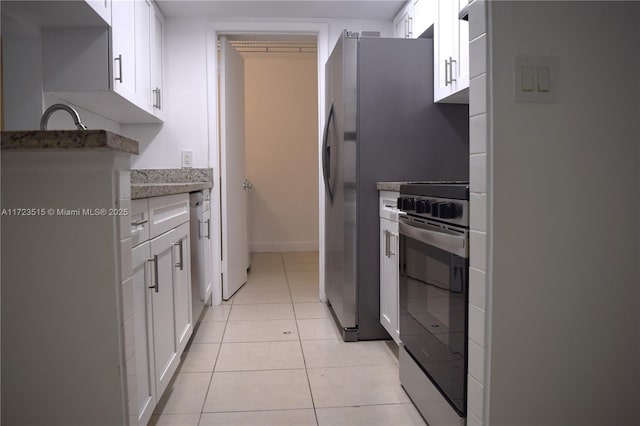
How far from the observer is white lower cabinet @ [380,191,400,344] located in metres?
2.16

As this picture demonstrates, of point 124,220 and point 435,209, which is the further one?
point 435,209

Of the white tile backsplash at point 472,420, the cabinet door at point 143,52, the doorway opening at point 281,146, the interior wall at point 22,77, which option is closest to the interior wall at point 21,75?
the interior wall at point 22,77

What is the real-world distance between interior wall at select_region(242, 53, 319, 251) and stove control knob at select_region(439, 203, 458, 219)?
14.5ft

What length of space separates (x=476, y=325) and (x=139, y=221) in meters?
1.02

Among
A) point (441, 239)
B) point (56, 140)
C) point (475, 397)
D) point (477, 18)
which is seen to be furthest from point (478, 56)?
point (56, 140)

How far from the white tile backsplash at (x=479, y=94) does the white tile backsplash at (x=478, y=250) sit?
1.02ft

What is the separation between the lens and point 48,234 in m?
1.05

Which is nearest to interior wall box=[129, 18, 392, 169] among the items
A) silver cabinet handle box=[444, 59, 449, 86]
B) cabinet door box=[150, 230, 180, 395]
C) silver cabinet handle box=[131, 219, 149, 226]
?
silver cabinet handle box=[444, 59, 449, 86]

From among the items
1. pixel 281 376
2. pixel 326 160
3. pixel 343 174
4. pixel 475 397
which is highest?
pixel 326 160

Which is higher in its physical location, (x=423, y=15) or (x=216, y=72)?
(x=423, y=15)

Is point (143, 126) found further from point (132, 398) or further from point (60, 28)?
point (132, 398)

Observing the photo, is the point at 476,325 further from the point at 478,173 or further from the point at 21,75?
the point at 21,75

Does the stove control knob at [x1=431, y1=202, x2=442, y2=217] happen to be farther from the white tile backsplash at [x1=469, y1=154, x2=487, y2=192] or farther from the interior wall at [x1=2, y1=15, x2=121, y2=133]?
the interior wall at [x1=2, y1=15, x2=121, y2=133]

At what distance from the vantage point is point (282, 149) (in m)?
5.71
